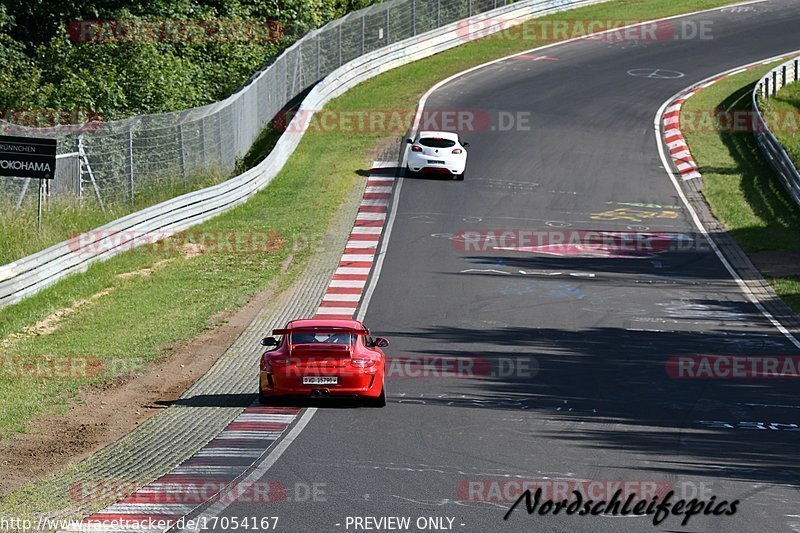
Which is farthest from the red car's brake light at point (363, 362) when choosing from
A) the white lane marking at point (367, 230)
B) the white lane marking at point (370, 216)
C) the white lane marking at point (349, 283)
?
the white lane marking at point (370, 216)

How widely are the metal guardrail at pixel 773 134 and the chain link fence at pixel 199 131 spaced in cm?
1669

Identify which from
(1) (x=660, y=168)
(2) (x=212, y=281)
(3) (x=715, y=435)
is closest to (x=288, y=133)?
(1) (x=660, y=168)

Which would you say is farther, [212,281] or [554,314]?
[212,281]

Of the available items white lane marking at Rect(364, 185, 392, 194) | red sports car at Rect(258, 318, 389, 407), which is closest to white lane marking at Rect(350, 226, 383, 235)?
white lane marking at Rect(364, 185, 392, 194)

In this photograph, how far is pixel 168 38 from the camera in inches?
2105

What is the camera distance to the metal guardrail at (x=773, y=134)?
37906 millimetres

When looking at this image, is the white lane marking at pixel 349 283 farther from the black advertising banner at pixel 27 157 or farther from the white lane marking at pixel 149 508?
the white lane marking at pixel 149 508

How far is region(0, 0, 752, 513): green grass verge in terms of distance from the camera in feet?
66.3

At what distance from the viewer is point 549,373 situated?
20.2m

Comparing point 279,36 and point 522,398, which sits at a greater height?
point 279,36

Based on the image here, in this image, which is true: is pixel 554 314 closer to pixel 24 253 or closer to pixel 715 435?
pixel 715 435

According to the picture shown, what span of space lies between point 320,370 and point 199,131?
2093 centimetres

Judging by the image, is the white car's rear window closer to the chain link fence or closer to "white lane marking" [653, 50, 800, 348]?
the chain link fence

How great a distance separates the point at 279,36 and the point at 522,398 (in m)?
39.9
